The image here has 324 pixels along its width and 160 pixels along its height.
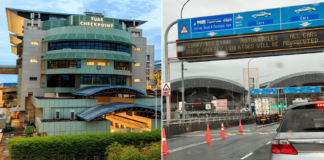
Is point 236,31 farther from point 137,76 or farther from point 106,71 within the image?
point 137,76

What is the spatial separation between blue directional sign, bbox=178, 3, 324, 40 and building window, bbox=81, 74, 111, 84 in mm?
40965

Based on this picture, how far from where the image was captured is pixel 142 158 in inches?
Result: 408

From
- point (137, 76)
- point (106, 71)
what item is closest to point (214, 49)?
point (106, 71)

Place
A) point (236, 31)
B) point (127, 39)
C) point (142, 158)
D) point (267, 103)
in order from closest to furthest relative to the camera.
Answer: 1. point (142, 158)
2. point (236, 31)
3. point (267, 103)
4. point (127, 39)

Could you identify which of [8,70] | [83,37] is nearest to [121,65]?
[83,37]

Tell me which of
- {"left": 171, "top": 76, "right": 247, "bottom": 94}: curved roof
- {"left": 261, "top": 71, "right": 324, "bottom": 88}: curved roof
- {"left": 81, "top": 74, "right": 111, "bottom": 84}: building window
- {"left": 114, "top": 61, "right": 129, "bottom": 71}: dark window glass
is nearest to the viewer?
{"left": 261, "top": 71, "right": 324, "bottom": 88}: curved roof

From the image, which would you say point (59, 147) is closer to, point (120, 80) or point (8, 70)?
point (120, 80)

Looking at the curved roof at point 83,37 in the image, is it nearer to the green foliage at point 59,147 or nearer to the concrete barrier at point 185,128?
the concrete barrier at point 185,128

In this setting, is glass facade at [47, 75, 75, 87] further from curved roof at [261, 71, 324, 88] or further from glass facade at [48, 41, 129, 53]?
curved roof at [261, 71, 324, 88]

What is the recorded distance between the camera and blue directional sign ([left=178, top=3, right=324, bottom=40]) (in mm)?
15773

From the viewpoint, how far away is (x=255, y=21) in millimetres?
16844

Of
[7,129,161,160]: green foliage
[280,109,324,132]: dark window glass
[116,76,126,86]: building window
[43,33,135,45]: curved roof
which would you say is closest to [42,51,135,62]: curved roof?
[43,33,135,45]: curved roof

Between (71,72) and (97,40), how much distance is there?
7.79 metres

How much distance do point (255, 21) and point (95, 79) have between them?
4398 cm
